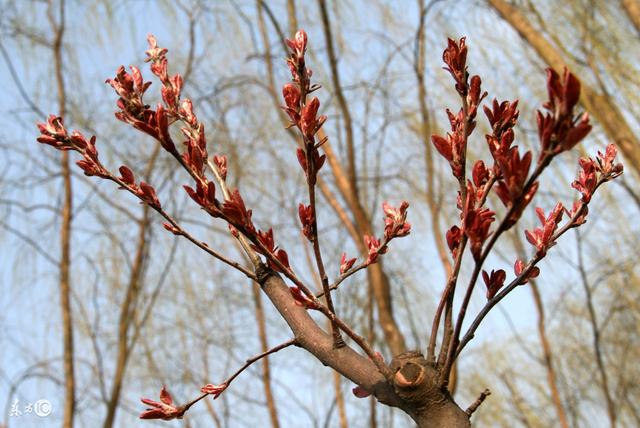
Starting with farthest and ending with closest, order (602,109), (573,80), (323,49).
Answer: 1. (323,49)
2. (602,109)
3. (573,80)

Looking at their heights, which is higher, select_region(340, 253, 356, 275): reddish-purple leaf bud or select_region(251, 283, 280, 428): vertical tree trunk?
select_region(251, 283, 280, 428): vertical tree trunk

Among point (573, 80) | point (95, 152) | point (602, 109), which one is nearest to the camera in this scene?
point (573, 80)

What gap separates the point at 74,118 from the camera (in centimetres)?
225

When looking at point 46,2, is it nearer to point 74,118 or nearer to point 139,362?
point 74,118

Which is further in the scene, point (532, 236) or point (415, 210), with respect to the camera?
point (415, 210)

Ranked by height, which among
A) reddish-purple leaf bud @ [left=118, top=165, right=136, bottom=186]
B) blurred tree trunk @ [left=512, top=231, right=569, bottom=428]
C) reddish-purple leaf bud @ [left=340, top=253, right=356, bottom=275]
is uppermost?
blurred tree trunk @ [left=512, top=231, right=569, bottom=428]

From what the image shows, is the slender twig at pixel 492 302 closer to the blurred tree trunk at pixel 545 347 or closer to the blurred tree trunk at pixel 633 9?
the blurred tree trunk at pixel 633 9

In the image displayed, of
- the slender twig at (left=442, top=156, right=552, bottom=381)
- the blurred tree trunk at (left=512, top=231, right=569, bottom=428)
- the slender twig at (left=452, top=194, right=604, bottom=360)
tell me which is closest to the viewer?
the slender twig at (left=442, top=156, right=552, bottom=381)

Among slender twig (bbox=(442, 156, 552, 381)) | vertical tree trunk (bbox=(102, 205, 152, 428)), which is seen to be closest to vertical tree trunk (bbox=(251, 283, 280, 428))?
vertical tree trunk (bbox=(102, 205, 152, 428))

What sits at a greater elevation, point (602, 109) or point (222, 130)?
point (222, 130)

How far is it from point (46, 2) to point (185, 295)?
98 cm

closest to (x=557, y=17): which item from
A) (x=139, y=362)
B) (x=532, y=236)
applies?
(x=139, y=362)

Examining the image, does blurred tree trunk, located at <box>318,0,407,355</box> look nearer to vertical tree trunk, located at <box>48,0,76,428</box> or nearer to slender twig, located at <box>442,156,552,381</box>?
vertical tree trunk, located at <box>48,0,76,428</box>

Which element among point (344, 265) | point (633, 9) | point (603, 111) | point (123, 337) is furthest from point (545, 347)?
point (344, 265)
